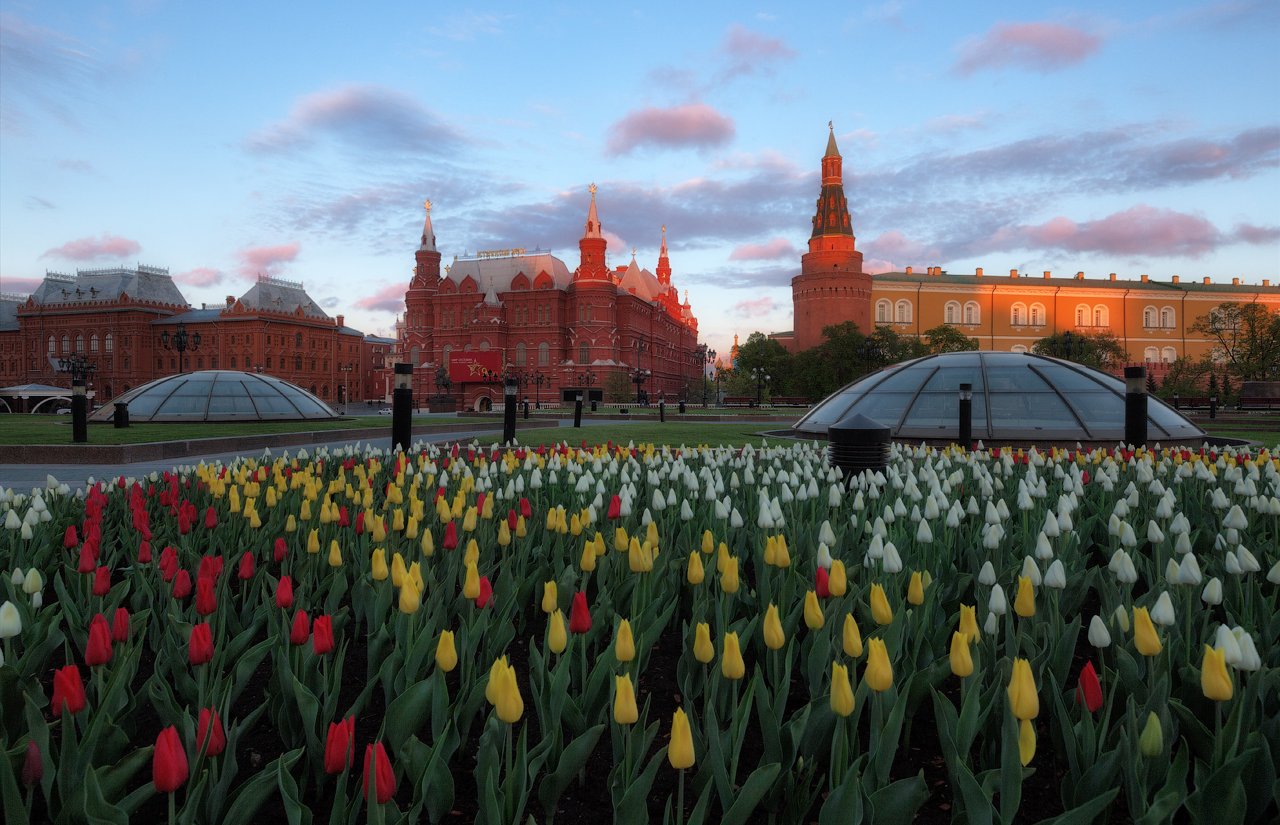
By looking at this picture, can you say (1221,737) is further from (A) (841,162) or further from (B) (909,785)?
(A) (841,162)

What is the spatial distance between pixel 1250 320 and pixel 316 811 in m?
70.6

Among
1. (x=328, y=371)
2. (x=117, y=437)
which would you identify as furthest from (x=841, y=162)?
(x=117, y=437)

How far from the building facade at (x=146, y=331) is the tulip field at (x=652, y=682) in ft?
271

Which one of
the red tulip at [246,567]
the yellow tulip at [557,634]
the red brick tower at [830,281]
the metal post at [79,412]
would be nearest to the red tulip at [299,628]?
the yellow tulip at [557,634]

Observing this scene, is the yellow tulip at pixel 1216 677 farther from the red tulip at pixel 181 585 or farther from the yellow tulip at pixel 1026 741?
the red tulip at pixel 181 585

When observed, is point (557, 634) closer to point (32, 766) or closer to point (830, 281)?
point (32, 766)

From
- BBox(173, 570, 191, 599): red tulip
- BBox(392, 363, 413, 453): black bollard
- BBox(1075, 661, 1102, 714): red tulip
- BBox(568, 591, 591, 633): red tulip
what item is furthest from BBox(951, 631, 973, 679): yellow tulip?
BBox(392, 363, 413, 453): black bollard

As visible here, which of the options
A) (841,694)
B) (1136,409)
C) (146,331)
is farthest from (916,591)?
(146,331)

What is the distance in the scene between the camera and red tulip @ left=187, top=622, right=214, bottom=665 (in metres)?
1.99

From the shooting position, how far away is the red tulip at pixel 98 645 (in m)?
2.01

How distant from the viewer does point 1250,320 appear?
55.5 m

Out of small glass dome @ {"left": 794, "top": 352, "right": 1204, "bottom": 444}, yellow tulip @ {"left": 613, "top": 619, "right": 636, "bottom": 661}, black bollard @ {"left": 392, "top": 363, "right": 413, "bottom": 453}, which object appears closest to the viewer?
yellow tulip @ {"left": 613, "top": 619, "right": 636, "bottom": 661}

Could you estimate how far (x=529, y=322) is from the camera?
3017 inches

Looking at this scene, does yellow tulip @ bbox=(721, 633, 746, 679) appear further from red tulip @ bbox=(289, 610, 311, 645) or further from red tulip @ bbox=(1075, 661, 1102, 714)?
red tulip @ bbox=(289, 610, 311, 645)
